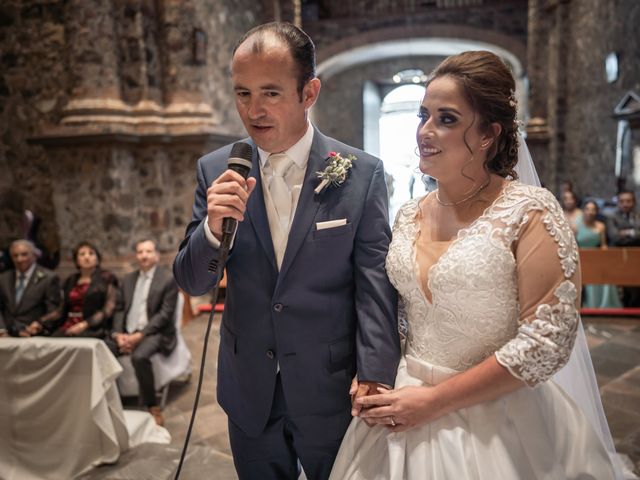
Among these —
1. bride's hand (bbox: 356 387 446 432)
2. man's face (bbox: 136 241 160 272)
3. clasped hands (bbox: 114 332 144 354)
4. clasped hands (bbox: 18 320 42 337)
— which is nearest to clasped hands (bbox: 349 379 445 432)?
bride's hand (bbox: 356 387 446 432)

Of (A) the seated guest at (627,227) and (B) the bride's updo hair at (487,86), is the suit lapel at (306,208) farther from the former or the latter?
(A) the seated guest at (627,227)

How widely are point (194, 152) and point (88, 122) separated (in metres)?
1.14

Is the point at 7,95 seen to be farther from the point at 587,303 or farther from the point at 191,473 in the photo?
the point at 587,303

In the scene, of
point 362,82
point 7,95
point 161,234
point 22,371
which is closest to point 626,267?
point 161,234

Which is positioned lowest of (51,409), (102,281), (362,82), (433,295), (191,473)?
(191,473)

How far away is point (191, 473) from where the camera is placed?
114 inches

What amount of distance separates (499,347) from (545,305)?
189 millimetres

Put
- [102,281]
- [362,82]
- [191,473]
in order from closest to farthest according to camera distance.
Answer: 1. [191,473]
2. [102,281]
3. [362,82]

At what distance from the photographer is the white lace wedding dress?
1.20m

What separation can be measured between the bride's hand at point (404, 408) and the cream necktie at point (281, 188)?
1.70 ft

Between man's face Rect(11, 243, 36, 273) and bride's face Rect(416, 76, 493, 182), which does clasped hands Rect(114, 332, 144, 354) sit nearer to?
man's face Rect(11, 243, 36, 273)

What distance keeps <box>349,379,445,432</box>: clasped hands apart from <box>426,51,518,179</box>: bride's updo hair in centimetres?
63

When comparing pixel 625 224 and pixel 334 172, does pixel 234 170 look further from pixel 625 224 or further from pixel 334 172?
pixel 625 224

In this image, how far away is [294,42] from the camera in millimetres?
1317
